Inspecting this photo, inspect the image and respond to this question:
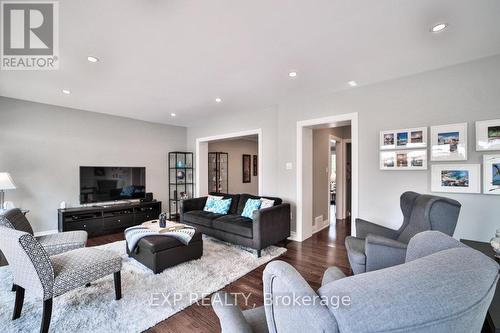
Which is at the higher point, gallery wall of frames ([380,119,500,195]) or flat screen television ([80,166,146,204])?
gallery wall of frames ([380,119,500,195])

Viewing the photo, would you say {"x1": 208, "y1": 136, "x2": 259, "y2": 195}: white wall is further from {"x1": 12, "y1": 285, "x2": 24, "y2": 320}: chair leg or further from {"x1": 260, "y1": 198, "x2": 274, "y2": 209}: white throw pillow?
{"x1": 12, "y1": 285, "x2": 24, "y2": 320}: chair leg

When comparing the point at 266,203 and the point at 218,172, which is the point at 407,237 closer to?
the point at 266,203

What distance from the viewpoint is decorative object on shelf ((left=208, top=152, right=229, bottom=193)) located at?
7.02 m

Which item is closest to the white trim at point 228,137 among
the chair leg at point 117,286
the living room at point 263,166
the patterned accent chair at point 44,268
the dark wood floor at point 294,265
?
the living room at point 263,166

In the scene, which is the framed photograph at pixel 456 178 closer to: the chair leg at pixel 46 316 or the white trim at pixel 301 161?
the white trim at pixel 301 161

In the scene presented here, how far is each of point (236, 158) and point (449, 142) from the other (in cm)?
586

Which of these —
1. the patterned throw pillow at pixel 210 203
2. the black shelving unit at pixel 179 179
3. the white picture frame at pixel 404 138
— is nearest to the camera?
the white picture frame at pixel 404 138

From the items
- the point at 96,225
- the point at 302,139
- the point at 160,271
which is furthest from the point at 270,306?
A: the point at 96,225

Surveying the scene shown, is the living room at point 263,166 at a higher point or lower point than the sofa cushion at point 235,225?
higher

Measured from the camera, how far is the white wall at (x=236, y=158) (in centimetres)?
735

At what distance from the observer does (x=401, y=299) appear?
1.88ft

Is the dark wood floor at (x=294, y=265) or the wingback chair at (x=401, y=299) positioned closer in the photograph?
the wingback chair at (x=401, y=299)

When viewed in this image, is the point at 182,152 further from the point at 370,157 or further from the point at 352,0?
the point at 352,0

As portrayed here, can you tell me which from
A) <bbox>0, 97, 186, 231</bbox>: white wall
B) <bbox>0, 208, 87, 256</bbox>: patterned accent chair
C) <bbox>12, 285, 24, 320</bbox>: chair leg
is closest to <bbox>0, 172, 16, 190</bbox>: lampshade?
<bbox>0, 97, 186, 231</bbox>: white wall
